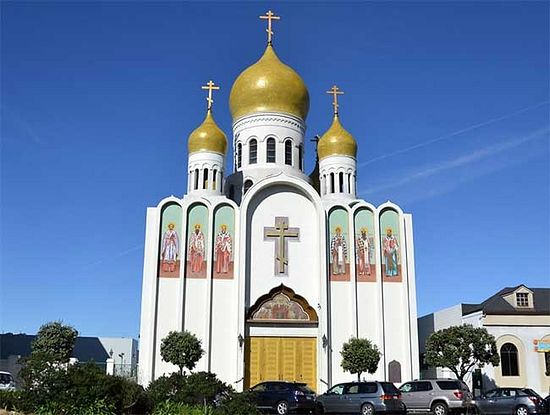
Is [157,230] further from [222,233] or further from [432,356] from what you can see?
[432,356]

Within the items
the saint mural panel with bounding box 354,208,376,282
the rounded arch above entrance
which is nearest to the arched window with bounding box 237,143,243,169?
the saint mural panel with bounding box 354,208,376,282

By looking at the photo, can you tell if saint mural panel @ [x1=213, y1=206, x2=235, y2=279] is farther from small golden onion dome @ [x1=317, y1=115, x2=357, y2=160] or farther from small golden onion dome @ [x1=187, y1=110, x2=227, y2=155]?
small golden onion dome @ [x1=317, y1=115, x2=357, y2=160]

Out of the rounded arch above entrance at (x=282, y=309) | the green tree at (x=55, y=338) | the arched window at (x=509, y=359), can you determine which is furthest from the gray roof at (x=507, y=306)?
the green tree at (x=55, y=338)

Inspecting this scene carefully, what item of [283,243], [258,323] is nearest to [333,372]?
[258,323]

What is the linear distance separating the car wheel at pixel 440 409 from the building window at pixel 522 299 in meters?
15.1

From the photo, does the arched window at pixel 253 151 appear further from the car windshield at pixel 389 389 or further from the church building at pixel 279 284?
the car windshield at pixel 389 389

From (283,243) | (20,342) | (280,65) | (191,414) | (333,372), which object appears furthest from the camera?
(20,342)

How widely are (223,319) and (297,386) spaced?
32.7ft

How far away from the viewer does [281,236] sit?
3338 cm

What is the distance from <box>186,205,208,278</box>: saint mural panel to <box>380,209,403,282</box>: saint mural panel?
961cm

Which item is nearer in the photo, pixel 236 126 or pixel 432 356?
pixel 432 356

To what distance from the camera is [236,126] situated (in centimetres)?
4125

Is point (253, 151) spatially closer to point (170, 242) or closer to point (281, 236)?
point (281, 236)

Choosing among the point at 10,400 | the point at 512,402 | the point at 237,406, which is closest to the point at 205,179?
the point at 512,402
